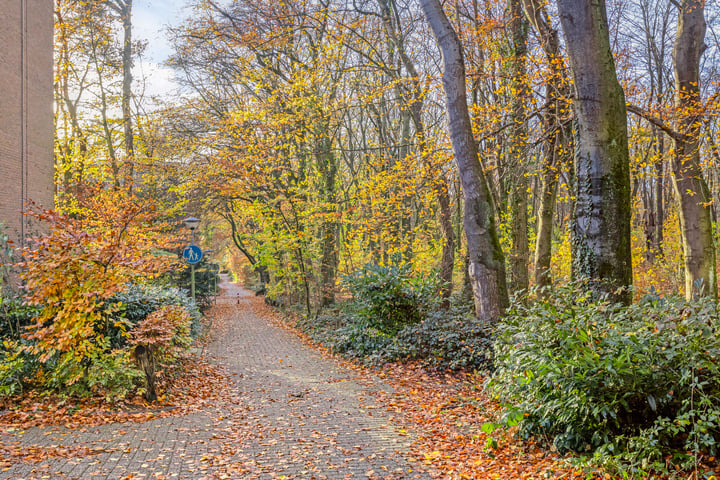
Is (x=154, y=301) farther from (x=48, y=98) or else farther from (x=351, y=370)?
(x=48, y=98)

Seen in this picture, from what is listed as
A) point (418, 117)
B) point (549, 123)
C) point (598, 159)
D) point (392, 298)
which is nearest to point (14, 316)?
point (392, 298)

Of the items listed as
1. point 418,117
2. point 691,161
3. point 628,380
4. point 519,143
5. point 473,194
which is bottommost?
point 628,380

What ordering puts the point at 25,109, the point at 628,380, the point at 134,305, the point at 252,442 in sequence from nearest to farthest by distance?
1. the point at 628,380
2. the point at 252,442
3. the point at 134,305
4. the point at 25,109

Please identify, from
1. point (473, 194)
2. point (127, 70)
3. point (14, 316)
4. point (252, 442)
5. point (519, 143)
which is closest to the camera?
point (252, 442)

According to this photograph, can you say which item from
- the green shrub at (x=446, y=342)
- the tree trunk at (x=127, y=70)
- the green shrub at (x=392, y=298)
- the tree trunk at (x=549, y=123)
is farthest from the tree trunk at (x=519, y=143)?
the tree trunk at (x=127, y=70)

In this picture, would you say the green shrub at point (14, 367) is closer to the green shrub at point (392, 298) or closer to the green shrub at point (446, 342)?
the green shrub at point (446, 342)

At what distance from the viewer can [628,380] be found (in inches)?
158

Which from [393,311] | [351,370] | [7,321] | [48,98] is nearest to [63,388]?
[7,321]

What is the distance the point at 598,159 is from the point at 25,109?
13013 mm

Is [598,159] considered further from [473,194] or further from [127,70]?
[127,70]

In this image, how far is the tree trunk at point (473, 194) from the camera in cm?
894

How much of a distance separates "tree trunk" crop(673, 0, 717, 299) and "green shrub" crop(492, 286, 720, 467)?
694 cm

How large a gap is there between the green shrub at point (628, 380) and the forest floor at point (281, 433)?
0.43m

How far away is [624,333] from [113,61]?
77.8ft
